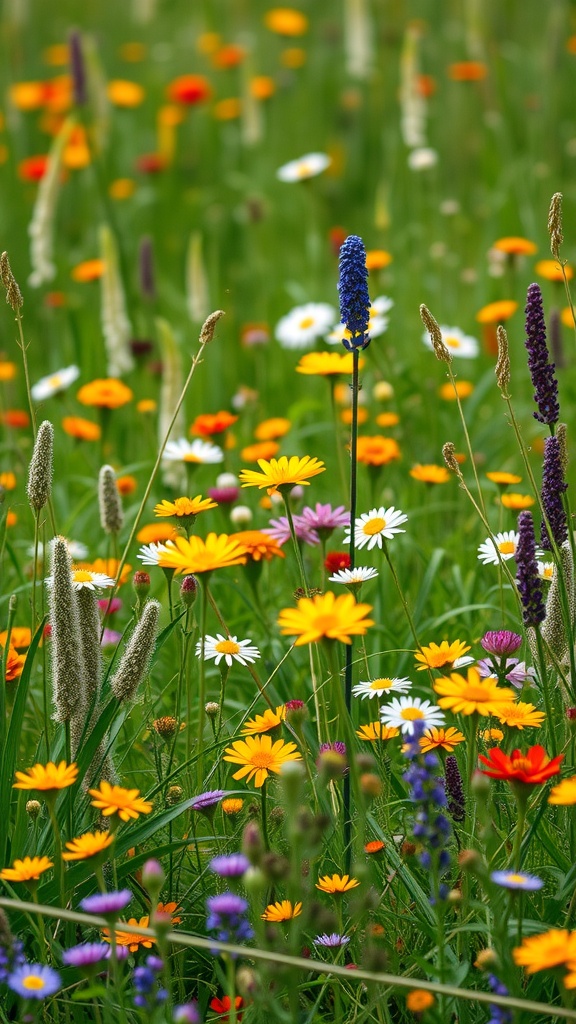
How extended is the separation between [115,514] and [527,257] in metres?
2.63

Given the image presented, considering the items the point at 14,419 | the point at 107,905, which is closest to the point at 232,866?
the point at 107,905

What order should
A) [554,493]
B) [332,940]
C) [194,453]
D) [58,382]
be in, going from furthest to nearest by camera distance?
1. [58,382]
2. [194,453]
3. [554,493]
4. [332,940]

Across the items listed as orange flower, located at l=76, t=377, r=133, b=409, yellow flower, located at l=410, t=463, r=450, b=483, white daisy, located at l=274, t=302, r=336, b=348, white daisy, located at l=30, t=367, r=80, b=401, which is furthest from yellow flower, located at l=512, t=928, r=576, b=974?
white daisy, located at l=274, t=302, r=336, b=348

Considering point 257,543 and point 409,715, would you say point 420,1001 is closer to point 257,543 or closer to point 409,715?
A: point 409,715

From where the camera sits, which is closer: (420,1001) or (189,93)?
(420,1001)

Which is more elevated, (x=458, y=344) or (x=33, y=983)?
(x=458, y=344)

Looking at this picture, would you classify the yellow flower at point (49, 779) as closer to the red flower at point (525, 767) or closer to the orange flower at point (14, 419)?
the red flower at point (525, 767)

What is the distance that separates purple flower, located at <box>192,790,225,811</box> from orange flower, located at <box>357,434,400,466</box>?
1.00 metres

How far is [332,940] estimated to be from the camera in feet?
4.65

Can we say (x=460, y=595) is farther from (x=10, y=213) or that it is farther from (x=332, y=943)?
(x=10, y=213)

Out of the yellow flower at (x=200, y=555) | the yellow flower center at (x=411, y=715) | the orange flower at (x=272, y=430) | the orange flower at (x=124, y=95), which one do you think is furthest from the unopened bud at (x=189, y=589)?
the orange flower at (x=124, y=95)

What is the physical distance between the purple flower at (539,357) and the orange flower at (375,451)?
842mm

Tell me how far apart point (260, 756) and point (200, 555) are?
287mm

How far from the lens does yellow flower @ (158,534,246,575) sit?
144 cm
